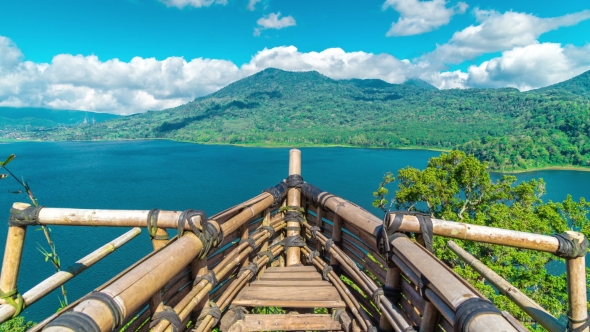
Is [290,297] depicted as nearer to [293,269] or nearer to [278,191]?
[293,269]

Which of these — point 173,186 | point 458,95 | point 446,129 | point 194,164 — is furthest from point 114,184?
point 458,95

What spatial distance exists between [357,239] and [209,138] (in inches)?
5106

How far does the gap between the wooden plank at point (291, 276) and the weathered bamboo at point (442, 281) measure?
153 centimetres

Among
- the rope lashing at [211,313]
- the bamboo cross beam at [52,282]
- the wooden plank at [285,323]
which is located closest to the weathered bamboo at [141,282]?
the rope lashing at [211,313]

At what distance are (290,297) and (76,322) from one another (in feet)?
6.54

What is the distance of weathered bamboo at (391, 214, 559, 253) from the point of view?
173cm

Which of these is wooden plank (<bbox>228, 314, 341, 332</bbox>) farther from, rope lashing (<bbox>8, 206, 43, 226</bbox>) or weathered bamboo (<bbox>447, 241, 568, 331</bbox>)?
rope lashing (<bbox>8, 206, 43, 226</bbox>)

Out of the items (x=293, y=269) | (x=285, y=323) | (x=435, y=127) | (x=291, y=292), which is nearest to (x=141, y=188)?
(x=293, y=269)

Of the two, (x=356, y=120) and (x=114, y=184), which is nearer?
(x=114, y=184)

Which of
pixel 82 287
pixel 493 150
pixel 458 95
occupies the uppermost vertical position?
pixel 458 95

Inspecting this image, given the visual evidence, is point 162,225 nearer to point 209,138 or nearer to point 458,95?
point 209,138

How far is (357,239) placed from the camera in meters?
3.06

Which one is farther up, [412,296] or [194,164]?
[412,296]

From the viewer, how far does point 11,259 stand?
1.69 metres
